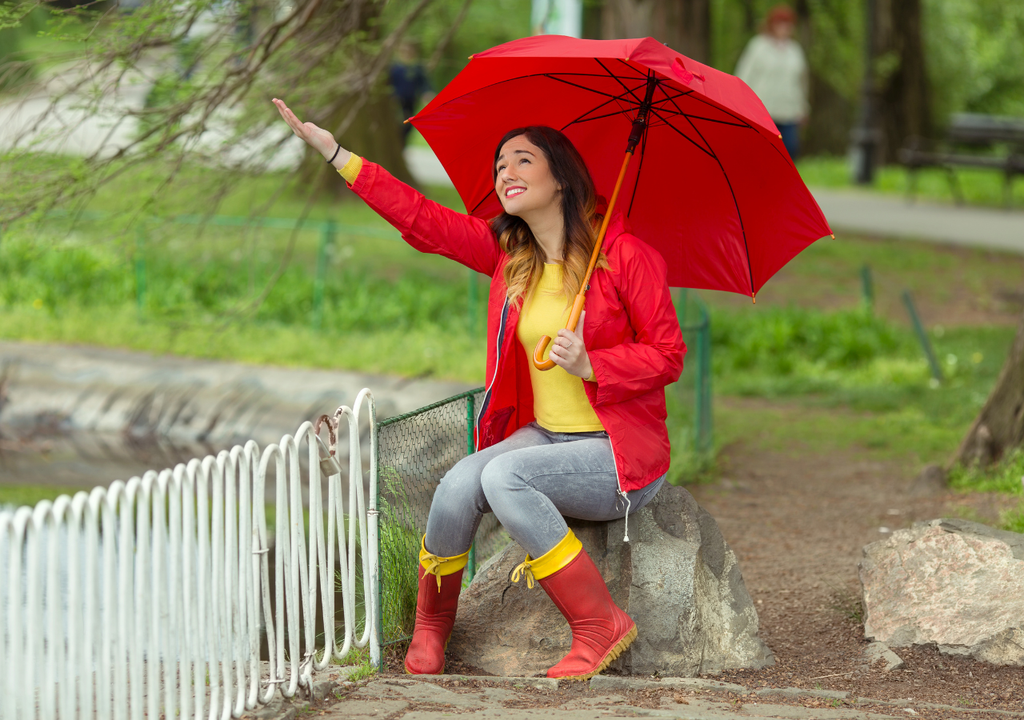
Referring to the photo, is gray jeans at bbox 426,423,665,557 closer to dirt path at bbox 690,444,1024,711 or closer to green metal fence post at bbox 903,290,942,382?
dirt path at bbox 690,444,1024,711

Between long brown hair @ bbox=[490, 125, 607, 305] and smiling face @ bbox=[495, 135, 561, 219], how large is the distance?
0.02 meters

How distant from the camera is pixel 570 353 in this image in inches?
137

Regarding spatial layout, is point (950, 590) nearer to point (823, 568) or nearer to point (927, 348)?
point (823, 568)

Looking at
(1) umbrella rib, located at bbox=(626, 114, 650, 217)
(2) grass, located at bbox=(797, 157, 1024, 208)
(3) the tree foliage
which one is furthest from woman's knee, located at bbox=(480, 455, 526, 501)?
(2) grass, located at bbox=(797, 157, 1024, 208)

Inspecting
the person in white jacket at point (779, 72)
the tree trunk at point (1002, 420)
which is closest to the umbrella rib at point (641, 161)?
the tree trunk at point (1002, 420)

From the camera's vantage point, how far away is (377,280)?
37.8 feet

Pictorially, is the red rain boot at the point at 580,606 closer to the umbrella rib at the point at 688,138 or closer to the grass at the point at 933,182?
the umbrella rib at the point at 688,138

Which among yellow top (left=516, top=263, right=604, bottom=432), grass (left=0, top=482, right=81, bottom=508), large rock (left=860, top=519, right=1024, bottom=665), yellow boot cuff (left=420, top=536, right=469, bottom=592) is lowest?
grass (left=0, top=482, right=81, bottom=508)

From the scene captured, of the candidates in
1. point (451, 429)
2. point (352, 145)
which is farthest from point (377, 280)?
point (451, 429)

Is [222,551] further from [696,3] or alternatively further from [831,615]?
[696,3]

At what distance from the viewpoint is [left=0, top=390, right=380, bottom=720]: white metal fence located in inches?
99.3

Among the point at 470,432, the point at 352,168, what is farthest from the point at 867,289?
the point at 352,168

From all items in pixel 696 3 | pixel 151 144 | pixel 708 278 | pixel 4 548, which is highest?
pixel 696 3

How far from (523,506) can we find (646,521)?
1.84 ft
